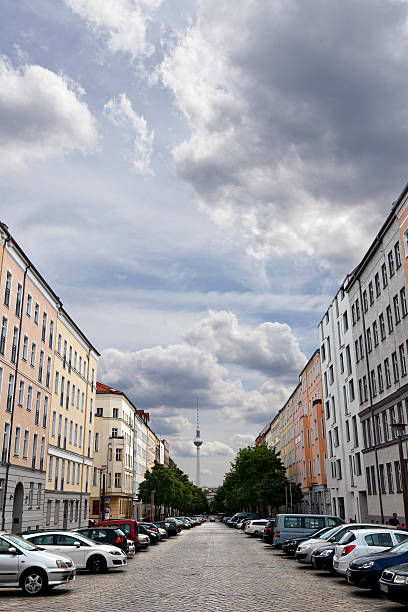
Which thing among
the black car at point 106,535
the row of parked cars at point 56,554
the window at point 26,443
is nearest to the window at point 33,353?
the window at point 26,443

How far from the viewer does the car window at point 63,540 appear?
21422mm

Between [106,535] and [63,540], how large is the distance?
5281 mm

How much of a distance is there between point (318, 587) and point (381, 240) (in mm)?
25107

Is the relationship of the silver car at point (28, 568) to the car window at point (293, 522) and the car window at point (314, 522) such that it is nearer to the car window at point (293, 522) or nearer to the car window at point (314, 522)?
the car window at point (314, 522)

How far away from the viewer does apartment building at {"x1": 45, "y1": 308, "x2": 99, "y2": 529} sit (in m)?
47.9

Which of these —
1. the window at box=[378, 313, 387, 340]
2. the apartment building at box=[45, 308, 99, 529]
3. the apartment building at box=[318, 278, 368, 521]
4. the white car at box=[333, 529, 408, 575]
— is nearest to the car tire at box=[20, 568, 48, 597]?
the white car at box=[333, 529, 408, 575]

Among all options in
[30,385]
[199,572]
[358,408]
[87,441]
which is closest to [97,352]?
[87,441]

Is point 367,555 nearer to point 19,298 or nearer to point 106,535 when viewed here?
point 106,535

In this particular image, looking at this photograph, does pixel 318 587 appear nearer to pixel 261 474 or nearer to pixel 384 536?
pixel 384 536

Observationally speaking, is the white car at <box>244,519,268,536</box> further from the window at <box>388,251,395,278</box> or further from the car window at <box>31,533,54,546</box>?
the car window at <box>31,533,54,546</box>

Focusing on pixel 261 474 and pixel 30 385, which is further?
Result: pixel 261 474

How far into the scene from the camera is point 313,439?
67.2 m

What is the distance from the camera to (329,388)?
187 ft

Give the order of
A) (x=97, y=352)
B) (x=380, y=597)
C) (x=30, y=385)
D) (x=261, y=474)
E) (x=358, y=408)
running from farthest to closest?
1. (x=261, y=474)
2. (x=97, y=352)
3. (x=358, y=408)
4. (x=30, y=385)
5. (x=380, y=597)
